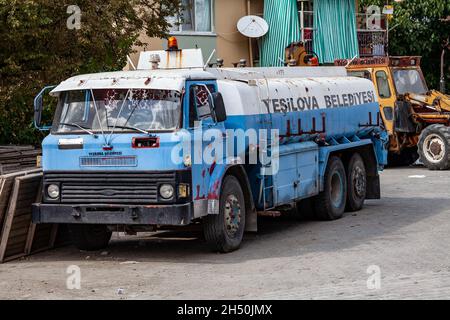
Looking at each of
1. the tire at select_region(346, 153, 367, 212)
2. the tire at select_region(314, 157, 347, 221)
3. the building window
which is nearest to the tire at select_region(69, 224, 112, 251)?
the tire at select_region(314, 157, 347, 221)

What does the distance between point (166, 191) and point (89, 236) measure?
1.80m

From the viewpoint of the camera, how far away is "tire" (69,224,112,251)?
13031 millimetres

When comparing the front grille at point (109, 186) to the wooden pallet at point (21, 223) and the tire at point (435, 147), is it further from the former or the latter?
the tire at point (435, 147)

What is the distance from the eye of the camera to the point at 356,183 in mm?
17359

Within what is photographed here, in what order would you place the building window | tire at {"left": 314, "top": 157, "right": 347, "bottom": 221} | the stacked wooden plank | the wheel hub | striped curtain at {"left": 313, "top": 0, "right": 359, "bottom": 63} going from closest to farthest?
the wheel hub, the stacked wooden plank, tire at {"left": 314, "top": 157, "right": 347, "bottom": 221}, the building window, striped curtain at {"left": 313, "top": 0, "right": 359, "bottom": 63}

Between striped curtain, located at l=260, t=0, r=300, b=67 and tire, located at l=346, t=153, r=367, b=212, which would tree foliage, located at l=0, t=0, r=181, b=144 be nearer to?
tire, located at l=346, t=153, r=367, b=212

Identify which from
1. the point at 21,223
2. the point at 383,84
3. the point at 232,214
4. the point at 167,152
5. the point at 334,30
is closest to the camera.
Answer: the point at 167,152

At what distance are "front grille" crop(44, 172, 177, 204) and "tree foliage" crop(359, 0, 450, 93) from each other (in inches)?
1128

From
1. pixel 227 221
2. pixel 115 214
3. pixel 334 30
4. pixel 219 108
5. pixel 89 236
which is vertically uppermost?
pixel 334 30

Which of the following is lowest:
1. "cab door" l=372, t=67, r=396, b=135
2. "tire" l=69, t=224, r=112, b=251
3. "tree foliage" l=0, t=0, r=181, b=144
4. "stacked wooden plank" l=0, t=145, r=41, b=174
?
"tire" l=69, t=224, r=112, b=251

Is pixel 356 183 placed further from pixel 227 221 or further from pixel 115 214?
pixel 115 214

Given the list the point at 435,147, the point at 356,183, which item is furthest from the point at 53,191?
the point at 435,147

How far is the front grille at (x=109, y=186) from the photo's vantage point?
11.8 metres

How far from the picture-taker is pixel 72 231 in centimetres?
1304
